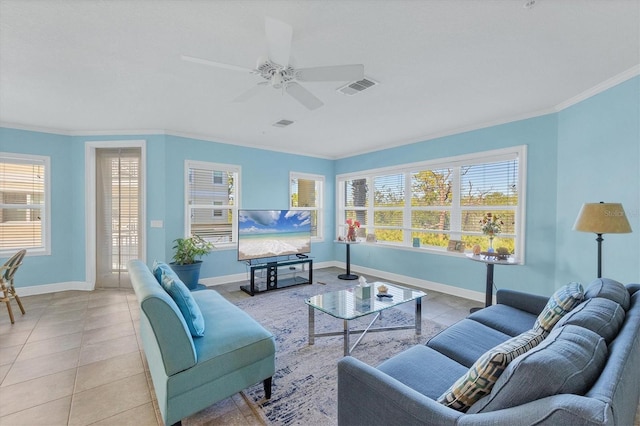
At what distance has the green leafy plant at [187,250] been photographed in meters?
4.29

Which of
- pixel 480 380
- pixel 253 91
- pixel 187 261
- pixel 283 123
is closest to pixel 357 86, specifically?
pixel 253 91

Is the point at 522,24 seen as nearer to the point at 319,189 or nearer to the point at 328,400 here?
the point at 328,400

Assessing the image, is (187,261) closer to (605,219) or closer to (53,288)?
(53,288)

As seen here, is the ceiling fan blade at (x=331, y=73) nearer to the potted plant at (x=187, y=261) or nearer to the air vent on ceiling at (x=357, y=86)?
the air vent on ceiling at (x=357, y=86)

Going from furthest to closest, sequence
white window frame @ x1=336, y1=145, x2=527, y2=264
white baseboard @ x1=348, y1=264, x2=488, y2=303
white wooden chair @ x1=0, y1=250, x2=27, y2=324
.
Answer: white baseboard @ x1=348, y1=264, x2=488, y2=303 → white window frame @ x1=336, y1=145, x2=527, y2=264 → white wooden chair @ x1=0, y1=250, x2=27, y2=324

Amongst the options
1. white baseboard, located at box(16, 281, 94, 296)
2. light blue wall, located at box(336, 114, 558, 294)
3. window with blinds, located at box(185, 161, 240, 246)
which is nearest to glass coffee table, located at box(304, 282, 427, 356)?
light blue wall, located at box(336, 114, 558, 294)

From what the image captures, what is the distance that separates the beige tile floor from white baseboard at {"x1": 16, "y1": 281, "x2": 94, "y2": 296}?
0.38m

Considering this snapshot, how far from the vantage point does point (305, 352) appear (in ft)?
8.58

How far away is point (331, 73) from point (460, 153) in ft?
10.1

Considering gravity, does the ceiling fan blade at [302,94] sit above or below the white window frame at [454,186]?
above

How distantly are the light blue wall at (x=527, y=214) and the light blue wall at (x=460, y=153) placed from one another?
12mm

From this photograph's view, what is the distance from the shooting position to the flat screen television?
4613 mm

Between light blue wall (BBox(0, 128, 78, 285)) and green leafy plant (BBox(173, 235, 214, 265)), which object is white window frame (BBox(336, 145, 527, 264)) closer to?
green leafy plant (BBox(173, 235, 214, 265))

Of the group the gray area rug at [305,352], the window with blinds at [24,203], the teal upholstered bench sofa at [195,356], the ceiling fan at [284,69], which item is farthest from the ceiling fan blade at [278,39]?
the window with blinds at [24,203]
